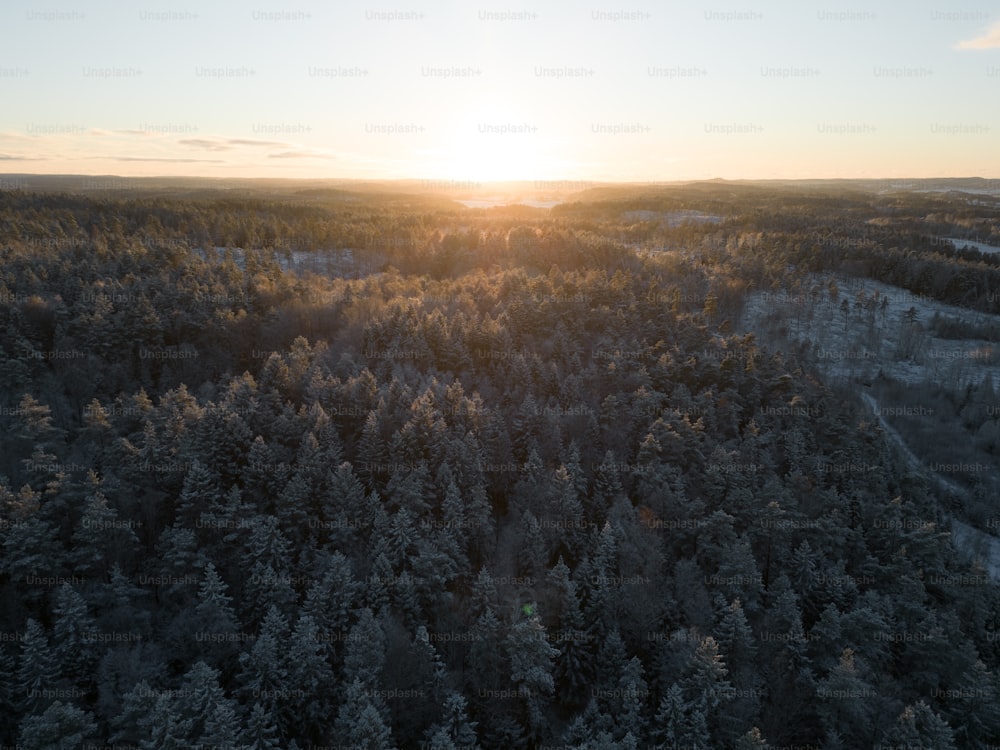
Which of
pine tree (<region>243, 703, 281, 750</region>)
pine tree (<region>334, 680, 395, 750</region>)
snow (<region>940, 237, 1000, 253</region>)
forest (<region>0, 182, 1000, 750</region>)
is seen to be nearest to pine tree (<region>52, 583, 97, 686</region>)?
forest (<region>0, 182, 1000, 750</region>)

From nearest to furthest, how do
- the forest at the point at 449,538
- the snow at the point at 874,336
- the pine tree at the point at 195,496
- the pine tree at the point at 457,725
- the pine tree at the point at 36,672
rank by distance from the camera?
the pine tree at the point at 457,725
the pine tree at the point at 36,672
the forest at the point at 449,538
the pine tree at the point at 195,496
the snow at the point at 874,336

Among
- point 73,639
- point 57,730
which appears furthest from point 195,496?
point 57,730

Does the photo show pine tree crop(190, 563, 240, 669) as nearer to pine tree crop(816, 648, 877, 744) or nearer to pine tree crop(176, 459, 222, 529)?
pine tree crop(176, 459, 222, 529)

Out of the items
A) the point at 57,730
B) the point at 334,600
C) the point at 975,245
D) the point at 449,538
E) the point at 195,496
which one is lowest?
the point at 57,730

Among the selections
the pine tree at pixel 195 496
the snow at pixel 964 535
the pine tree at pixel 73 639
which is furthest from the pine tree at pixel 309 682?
the snow at pixel 964 535

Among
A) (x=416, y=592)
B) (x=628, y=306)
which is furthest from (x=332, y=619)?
(x=628, y=306)

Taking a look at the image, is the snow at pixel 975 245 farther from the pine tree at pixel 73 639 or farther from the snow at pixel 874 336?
the pine tree at pixel 73 639

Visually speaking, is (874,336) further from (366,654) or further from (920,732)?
(366,654)

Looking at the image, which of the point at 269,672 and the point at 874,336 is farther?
the point at 874,336

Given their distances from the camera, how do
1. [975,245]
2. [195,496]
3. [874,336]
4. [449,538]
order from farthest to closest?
[975,245], [874,336], [195,496], [449,538]

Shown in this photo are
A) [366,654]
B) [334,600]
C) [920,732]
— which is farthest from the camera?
[334,600]

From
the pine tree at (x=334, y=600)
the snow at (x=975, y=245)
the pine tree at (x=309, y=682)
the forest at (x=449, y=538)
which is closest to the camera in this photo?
the pine tree at (x=309, y=682)
